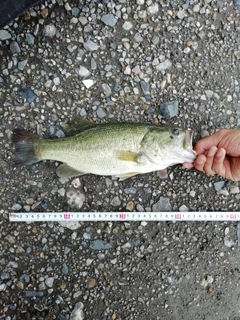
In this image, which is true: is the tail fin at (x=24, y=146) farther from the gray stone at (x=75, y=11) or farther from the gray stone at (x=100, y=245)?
the gray stone at (x=75, y=11)

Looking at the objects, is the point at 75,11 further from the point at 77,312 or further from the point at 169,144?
the point at 77,312

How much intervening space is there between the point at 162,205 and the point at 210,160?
704 mm

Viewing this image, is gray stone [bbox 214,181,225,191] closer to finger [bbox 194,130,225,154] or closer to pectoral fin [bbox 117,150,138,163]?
finger [bbox 194,130,225,154]

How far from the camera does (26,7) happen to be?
11.1ft

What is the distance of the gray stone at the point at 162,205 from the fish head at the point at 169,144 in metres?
0.59

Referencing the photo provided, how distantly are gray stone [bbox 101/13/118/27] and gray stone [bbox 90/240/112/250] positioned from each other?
2159mm

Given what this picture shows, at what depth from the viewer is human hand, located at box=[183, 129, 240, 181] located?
3445 mm

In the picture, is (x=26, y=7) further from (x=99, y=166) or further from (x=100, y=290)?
(x=100, y=290)

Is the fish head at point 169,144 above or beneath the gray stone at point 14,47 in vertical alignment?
beneath

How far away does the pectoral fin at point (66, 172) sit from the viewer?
3.64m

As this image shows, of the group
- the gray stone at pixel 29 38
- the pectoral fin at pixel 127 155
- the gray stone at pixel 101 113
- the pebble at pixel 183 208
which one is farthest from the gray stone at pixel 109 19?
the pebble at pixel 183 208

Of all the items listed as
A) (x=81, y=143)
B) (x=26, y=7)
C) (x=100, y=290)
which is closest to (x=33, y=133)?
(x=81, y=143)

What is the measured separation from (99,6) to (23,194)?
6.58ft

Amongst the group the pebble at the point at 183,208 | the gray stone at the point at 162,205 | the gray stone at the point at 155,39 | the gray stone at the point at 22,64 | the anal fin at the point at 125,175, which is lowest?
the pebble at the point at 183,208
